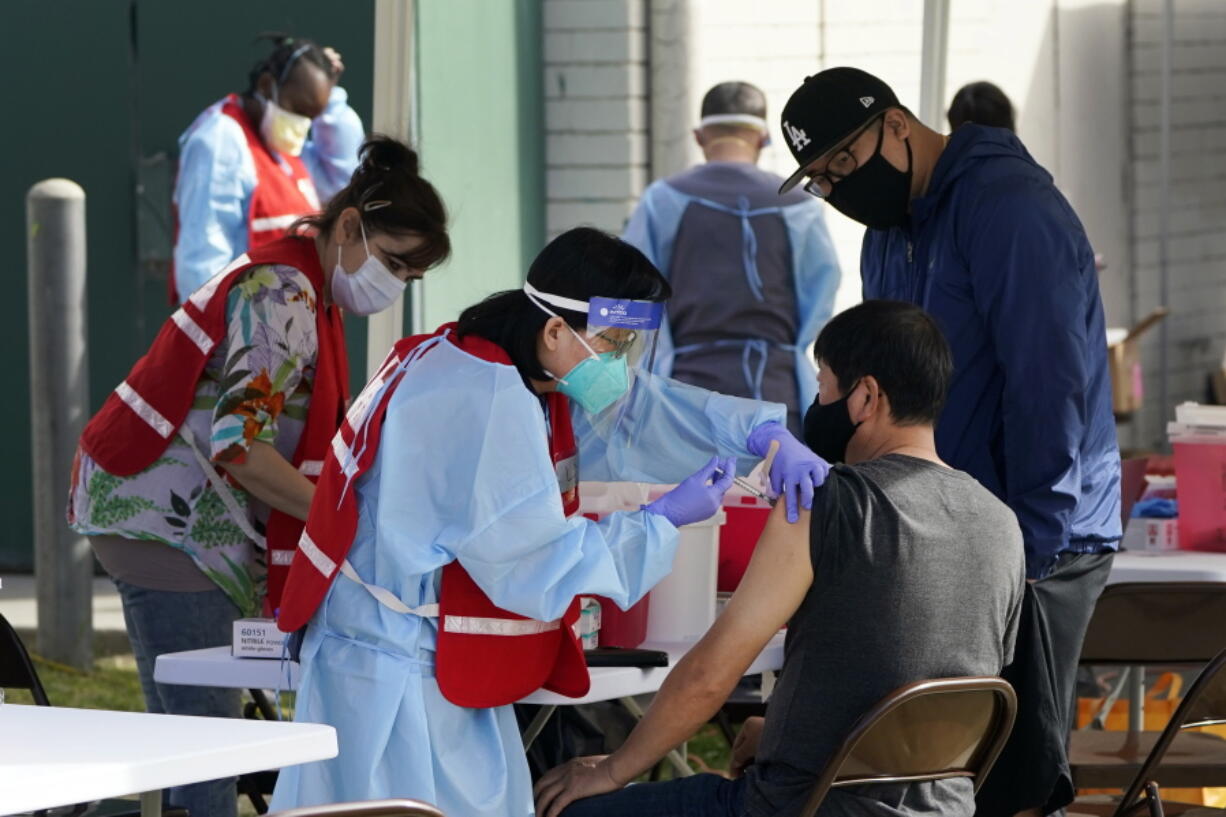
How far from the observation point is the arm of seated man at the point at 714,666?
9.12 ft

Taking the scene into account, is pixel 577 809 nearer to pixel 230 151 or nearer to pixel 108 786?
pixel 108 786

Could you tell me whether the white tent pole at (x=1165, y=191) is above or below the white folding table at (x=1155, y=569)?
above

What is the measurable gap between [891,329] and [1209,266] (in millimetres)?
6655

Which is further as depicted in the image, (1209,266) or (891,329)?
(1209,266)

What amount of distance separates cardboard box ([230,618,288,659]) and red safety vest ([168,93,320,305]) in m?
3.28

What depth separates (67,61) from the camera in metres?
7.52

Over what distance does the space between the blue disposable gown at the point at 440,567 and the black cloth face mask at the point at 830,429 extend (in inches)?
14.2

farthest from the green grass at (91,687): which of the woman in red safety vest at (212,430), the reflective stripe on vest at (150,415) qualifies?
the reflective stripe on vest at (150,415)

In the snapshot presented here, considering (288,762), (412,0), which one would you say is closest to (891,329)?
(288,762)

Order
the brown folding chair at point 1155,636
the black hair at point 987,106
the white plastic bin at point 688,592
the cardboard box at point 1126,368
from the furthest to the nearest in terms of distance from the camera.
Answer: the cardboard box at point 1126,368 → the black hair at point 987,106 → the brown folding chair at point 1155,636 → the white plastic bin at point 688,592

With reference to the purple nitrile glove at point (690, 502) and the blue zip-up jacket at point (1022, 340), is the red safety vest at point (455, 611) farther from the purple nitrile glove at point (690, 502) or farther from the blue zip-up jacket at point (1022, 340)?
the blue zip-up jacket at point (1022, 340)

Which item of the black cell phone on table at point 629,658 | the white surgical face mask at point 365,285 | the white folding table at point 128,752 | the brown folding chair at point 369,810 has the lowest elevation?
the black cell phone on table at point 629,658

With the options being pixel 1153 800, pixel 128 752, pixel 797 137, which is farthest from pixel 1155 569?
pixel 128 752

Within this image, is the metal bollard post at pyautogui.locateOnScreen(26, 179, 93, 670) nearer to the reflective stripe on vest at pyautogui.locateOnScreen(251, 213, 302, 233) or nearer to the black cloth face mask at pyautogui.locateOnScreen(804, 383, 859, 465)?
the reflective stripe on vest at pyautogui.locateOnScreen(251, 213, 302, 233)
